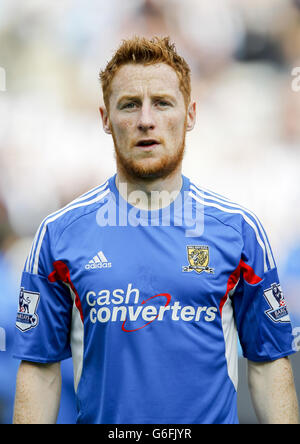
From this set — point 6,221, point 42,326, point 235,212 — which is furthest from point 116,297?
point 6,221

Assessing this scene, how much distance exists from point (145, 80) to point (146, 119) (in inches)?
5.8

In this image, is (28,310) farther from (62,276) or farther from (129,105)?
(129,105)

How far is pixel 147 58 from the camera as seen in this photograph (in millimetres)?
1963

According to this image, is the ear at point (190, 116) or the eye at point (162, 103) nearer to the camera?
the eye at point (162, 103)

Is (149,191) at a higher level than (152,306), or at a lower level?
higher

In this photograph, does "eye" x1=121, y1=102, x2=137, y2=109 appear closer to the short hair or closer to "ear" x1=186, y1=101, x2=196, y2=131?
the short hair

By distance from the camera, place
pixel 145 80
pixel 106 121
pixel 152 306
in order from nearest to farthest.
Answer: pixel 152 306 → pixel 145 80 → pixel 106 121

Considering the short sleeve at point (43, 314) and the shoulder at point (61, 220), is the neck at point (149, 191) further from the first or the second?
the short sleeve at point (43, 314)

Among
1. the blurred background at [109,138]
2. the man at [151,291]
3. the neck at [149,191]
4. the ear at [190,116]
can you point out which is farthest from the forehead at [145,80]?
the blurred background at [109,138]

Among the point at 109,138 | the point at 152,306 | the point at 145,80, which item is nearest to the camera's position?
the point at 152,306

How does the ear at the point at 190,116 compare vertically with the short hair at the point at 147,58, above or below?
below

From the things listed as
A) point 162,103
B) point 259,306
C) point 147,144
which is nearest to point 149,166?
point 147,144

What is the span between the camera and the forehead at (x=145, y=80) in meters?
1.92

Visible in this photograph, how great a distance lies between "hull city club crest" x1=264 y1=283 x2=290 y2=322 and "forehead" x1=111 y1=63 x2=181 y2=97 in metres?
0.72
